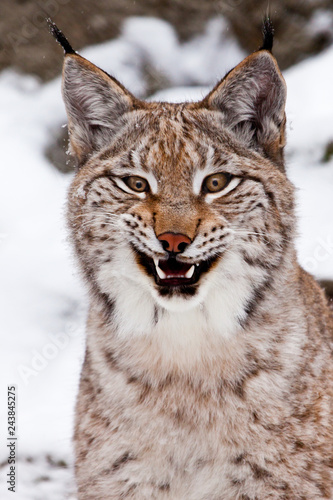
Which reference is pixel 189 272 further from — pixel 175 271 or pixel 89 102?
pixel 89 102

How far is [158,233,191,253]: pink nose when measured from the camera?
9.00ft

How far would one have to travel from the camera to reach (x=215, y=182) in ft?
10.1

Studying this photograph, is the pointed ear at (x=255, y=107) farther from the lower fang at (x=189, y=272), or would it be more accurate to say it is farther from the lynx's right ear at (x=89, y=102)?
the lower fang at (x=189, y=272)

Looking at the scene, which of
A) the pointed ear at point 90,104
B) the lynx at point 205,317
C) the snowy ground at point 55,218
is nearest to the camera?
the lynx at point 205,317

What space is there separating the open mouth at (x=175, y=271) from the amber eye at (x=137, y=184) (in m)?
0.34

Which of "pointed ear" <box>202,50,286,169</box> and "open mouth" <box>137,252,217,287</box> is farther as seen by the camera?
"pointed ear" <box>202,50,286,169</box>

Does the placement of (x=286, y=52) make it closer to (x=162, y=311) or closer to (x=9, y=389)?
(x=9, y=389)

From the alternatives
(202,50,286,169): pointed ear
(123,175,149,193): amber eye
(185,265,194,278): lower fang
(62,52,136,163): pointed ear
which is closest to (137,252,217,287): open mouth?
(185,265,194,278): lower fang

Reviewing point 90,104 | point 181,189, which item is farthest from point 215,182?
point 90,104

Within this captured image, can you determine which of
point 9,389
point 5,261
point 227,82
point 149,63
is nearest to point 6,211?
point 5,261

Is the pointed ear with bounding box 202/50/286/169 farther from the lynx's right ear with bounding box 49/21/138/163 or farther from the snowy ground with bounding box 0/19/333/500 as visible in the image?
the snowy ground with bounding box 0/19/333/500

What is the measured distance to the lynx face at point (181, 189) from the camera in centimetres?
287

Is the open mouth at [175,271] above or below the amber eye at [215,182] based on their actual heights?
below

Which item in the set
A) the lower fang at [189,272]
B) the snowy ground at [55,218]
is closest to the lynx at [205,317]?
the lower fang at [189,272]
